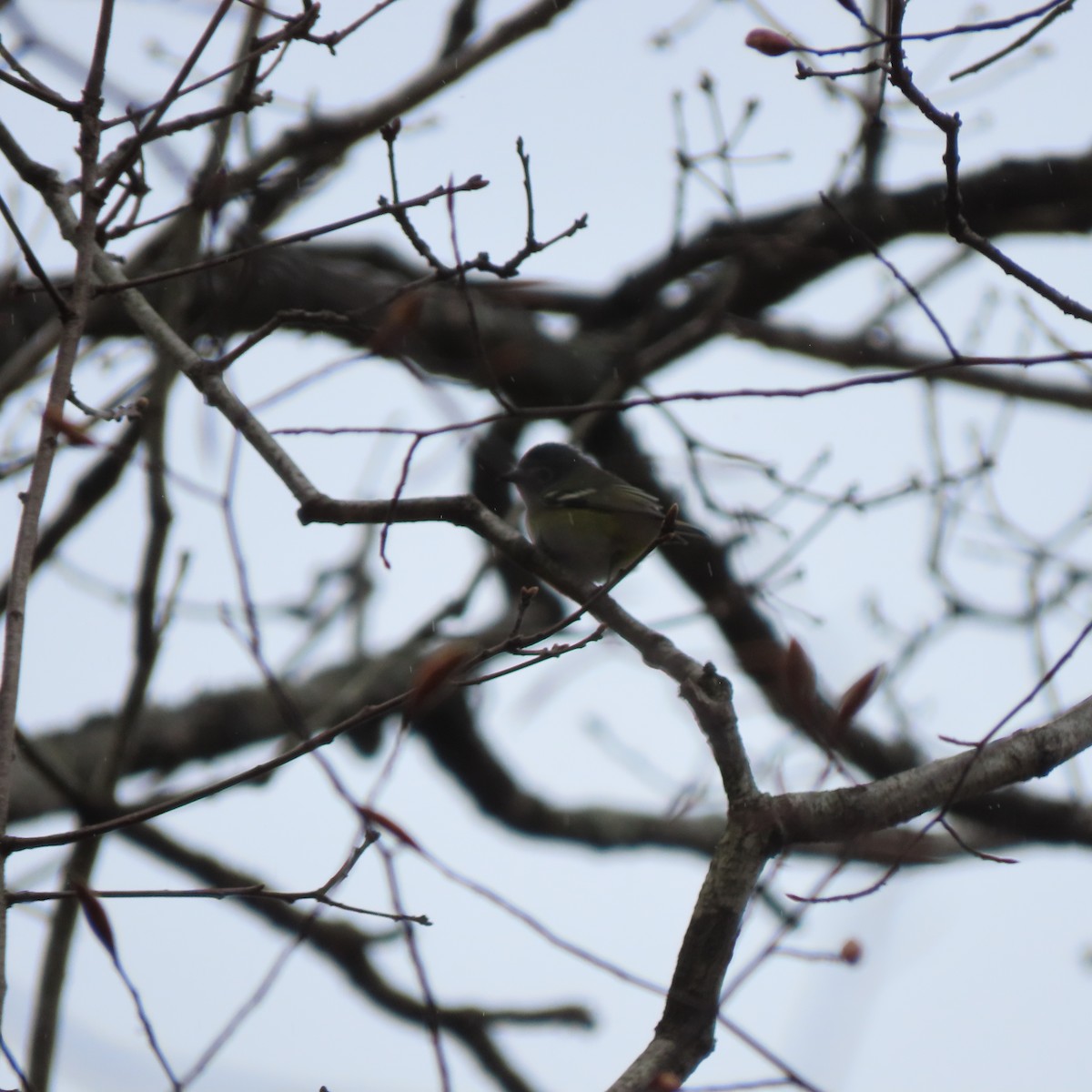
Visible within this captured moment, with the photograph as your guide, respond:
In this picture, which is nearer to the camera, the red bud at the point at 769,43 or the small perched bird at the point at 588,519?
the red bud at the point at 769,43

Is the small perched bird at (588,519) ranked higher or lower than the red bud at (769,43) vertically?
higher

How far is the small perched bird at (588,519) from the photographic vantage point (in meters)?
5.63

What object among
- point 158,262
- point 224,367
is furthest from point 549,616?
point 224,367

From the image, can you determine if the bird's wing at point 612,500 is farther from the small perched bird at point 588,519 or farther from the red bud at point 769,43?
the red bud at point 769,43

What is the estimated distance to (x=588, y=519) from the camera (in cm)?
575

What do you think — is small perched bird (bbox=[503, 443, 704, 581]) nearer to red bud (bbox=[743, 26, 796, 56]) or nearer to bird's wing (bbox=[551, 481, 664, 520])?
bird's wing (bbox=[551, 481, 664, 520])

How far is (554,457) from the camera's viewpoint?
6.38m

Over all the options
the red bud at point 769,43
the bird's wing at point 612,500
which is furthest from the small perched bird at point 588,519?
the red bud at point 769,43

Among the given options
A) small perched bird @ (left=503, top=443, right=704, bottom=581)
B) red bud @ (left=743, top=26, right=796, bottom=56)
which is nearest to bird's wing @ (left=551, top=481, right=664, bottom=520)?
small perched bird @ (left=503, top=443, right=704, bottom=581)

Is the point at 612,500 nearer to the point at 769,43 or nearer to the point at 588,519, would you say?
the point at 588,519

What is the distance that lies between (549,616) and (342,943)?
83.0 inches

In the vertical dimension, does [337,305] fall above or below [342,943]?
above

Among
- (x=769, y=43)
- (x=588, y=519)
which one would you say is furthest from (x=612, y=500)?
(x=769, y=43)

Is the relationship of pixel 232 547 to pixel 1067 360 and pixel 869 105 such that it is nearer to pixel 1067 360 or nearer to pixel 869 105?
pixel 1067 360
